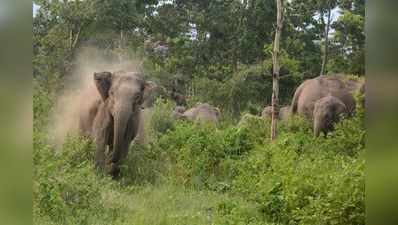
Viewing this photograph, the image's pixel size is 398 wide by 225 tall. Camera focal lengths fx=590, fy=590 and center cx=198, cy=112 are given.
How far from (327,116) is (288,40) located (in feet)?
1.58

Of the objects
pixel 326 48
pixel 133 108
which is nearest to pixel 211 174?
pixel 133 108

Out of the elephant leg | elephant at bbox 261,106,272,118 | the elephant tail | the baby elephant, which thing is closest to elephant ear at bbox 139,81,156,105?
the elephant leg

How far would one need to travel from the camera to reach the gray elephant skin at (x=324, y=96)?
3.25 meters

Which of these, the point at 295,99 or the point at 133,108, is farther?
the point at 133,108

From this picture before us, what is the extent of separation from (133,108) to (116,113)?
0.40 ft

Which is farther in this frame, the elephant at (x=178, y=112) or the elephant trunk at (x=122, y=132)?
the elephant trunk at (x=122, y=132)

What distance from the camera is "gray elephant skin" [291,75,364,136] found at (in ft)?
10.7

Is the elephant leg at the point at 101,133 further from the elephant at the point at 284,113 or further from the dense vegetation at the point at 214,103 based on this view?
the elephant at the point at 284,113

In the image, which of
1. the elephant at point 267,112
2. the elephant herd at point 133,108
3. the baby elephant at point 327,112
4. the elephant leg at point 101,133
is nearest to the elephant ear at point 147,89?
the elephant herd at point 133,108

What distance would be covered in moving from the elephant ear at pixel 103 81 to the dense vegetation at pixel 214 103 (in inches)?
4.3

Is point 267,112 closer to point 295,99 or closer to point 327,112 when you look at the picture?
point 295,99

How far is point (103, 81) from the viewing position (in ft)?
11.0
